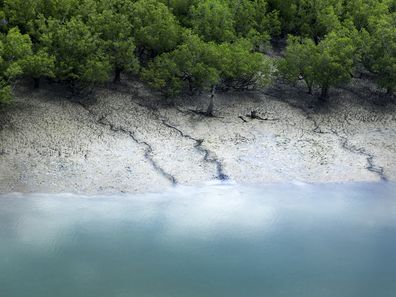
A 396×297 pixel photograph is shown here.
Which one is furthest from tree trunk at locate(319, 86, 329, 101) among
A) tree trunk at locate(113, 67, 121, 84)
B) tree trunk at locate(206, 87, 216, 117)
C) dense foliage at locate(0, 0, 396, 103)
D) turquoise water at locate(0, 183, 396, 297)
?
tree trunk at locate(113, 67, 121, 84)

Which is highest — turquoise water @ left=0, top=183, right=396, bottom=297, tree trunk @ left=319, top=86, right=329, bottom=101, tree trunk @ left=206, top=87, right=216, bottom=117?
tree trunk @ left=319, top=86, right=329, bottom=101

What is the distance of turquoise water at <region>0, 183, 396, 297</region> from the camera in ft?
57.7

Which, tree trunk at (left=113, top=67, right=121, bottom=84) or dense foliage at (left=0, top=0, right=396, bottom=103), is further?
tree trunk at (left=113, top=67, right=121, bottom=84)

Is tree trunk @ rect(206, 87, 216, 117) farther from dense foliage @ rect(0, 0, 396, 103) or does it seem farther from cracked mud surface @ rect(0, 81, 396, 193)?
dense foliage @ rect(0, 0, 396, 103)

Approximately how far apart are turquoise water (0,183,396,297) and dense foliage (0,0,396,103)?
7.57m

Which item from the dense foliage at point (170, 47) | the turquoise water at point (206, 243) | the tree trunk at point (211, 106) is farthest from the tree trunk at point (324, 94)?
the turquoise water at point (206, 243)

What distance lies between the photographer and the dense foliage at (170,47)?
2655 centimetres

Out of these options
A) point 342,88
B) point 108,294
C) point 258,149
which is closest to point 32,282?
point 108,294

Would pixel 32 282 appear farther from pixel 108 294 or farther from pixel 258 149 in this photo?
pixel 258 149

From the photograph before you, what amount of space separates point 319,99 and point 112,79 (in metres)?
11.0

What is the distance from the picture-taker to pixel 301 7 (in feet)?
116

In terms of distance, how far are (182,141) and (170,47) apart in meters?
6.64

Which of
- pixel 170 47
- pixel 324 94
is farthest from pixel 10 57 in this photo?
pixel 324 94

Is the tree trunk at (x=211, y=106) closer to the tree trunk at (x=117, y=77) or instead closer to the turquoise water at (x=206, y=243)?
the tree trunk at (x=117, y=77)
